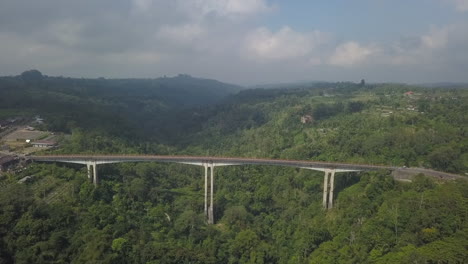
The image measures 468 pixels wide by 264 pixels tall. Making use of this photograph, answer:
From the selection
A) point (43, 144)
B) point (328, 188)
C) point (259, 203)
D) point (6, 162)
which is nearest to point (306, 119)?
point (259, 203)

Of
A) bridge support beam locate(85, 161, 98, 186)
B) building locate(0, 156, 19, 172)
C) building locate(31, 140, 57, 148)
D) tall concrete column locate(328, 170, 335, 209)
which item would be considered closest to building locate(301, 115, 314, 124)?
tall concrete column locate(328, 170, 335, 209)

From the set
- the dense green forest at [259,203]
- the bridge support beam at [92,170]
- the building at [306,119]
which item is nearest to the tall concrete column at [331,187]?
the dense green forest at [259,203]

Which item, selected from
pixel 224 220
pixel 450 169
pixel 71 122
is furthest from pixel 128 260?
pixel 71 122

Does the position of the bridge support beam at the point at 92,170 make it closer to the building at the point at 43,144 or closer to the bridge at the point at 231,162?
the bridge at the point at 231,162

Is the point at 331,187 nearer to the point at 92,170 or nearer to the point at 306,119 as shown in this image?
the point at 92,170

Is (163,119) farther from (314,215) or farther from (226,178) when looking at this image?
(314,215)

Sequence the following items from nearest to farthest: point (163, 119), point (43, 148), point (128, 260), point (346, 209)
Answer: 1. point (128, 260)
2. point (346, 209)
3. point (43, 148)
4. point (163, 119)

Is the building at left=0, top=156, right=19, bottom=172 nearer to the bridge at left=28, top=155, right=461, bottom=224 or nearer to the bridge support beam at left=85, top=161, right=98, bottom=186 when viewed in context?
the bridge at left=28, top=155, right=461, bottom=224
